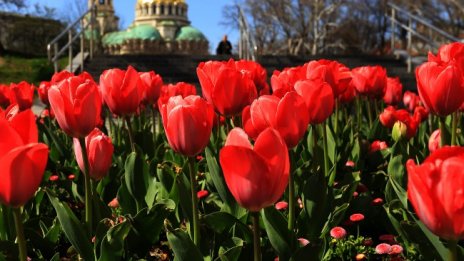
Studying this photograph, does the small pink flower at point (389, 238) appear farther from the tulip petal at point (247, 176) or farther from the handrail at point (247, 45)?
the handrail at point (247, 45)

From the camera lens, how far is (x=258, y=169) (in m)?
1.00

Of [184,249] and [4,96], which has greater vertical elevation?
[4,96]

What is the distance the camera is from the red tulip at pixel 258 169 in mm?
988

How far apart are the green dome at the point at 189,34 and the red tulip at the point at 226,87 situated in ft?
198

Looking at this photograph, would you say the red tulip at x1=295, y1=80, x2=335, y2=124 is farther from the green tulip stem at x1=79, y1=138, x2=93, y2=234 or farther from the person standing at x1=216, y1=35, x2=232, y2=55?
the person standing at x1=216, y1=35, x2=232, y2=55

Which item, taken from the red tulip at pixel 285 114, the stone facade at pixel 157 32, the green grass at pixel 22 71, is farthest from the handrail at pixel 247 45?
the stone facade at pixel 157 32

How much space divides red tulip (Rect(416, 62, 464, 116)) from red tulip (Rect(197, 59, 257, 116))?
0.51 metres

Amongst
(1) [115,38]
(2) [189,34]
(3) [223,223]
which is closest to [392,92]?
(3) [223,223]

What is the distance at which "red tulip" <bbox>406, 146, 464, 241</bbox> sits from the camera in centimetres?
82

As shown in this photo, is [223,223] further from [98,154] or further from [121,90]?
[121,90]

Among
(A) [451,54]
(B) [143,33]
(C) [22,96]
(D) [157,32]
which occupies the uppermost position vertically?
(D) [157,32]

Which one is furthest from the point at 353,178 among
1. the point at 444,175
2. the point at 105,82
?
the point at 444,175

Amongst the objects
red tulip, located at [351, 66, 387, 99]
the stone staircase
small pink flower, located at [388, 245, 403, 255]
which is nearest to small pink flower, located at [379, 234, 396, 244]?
small pink flower, located at [388, 245, 403, 255]

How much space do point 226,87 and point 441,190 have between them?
101 centimetres
